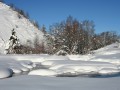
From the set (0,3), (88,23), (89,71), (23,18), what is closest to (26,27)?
(23,18)

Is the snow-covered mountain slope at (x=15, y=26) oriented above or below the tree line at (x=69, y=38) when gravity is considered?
above

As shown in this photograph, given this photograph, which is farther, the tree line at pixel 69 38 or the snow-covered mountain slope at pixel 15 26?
the snow-covered mountain slope at pixel 15 26

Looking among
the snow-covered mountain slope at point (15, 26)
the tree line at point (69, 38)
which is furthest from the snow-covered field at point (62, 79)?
the snow-covered mountain slope at point (15, 26)

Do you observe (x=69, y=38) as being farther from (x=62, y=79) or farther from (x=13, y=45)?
(x=62, y=79)

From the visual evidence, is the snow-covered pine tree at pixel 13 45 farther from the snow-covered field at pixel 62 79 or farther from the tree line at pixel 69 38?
the snow-covered field at pixel 62 79

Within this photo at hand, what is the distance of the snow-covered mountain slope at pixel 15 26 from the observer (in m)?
103

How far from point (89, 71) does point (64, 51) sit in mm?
26436

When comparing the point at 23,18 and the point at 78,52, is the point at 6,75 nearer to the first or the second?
the point at 78,52

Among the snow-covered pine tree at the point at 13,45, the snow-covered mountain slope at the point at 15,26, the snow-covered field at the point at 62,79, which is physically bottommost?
the snow-covered field at the point at 62,79

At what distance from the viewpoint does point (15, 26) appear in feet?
359

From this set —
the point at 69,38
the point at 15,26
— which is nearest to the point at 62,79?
the point at 69,38

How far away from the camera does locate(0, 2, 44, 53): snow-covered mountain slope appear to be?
4038 inches

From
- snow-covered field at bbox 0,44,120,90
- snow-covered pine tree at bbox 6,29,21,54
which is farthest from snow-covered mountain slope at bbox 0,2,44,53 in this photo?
snow-covered field at bbox 0,44,120,90

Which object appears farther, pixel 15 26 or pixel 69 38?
pixel 15 26
